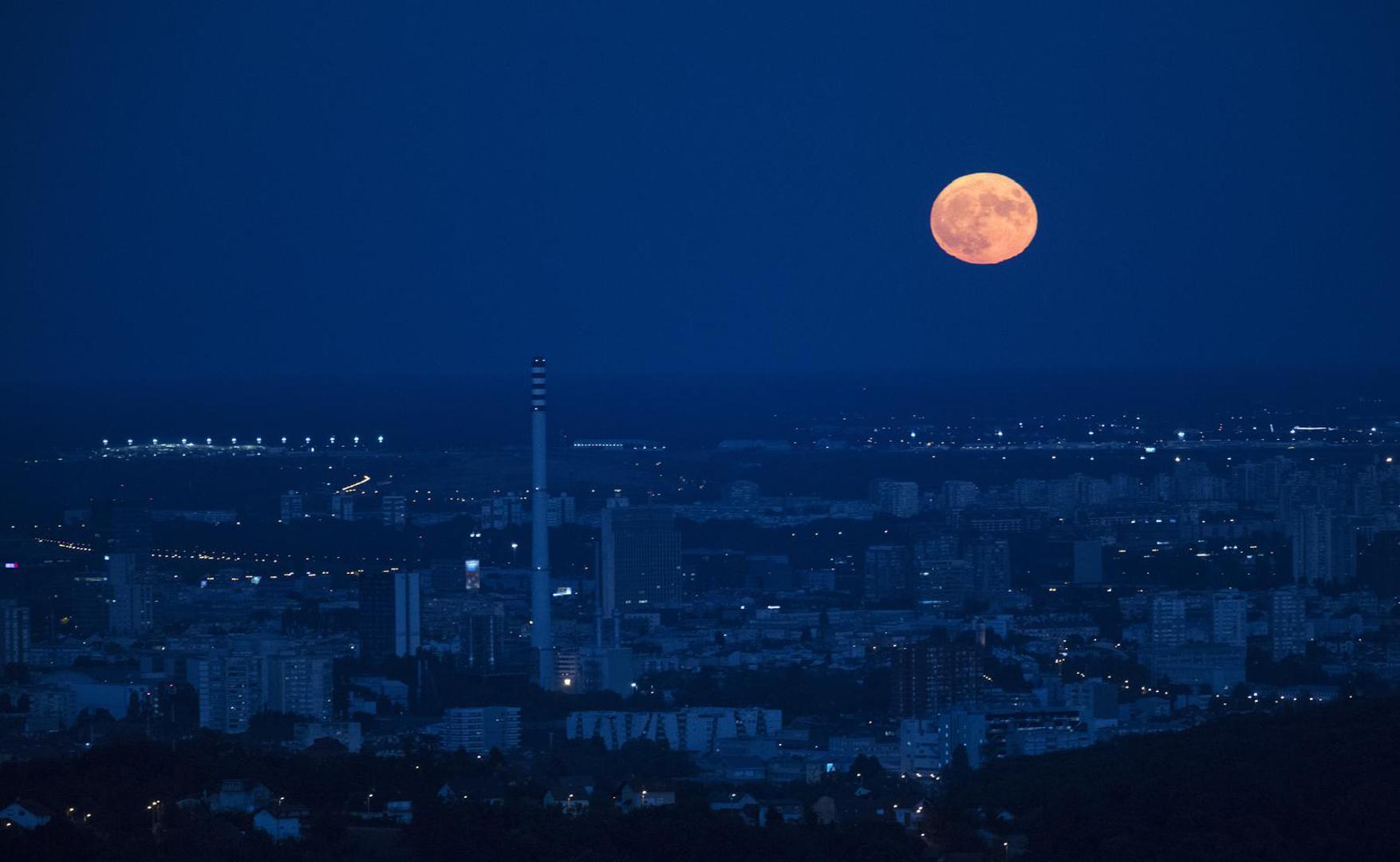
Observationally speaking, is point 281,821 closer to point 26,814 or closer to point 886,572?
point 26,814

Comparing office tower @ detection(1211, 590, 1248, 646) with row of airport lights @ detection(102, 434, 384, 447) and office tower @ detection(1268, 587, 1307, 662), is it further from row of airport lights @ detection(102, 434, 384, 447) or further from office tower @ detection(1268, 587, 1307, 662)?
row of airport lights @ detection(102, 434, 384, 447)

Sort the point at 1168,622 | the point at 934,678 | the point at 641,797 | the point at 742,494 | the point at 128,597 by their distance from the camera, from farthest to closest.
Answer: the point at 742,494 < the point at 128,597 < the point at 1168,622 < the point at 934,678 < the point at 641,797

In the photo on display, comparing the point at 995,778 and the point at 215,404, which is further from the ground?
the point at 215,404

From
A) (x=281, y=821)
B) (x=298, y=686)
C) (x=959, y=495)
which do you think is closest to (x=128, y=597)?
(x=298, y=686)

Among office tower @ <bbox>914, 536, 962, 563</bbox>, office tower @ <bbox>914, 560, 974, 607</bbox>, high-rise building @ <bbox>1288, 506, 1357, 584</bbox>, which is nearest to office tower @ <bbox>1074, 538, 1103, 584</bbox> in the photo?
office tower @ <bbox>914, 560, 974, 607</bbox>

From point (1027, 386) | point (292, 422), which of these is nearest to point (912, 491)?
point (1027, 386)

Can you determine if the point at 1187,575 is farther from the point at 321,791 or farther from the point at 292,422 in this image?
the point at 321,791

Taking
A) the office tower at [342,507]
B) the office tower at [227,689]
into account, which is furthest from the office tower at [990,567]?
the office tower at [227,689]
